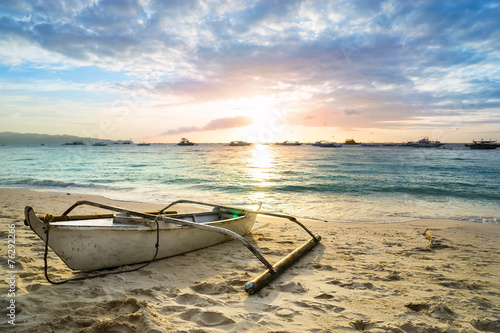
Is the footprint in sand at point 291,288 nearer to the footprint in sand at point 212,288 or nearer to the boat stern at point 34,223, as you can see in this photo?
the footprint in sand at point 212,288

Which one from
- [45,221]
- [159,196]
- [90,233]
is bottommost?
[159,196]

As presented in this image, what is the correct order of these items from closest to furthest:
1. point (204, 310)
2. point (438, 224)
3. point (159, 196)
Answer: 1. point (204, 310)
2. point (438, 224)
3. point (159, 196)

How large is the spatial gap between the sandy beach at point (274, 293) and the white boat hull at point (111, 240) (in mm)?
321

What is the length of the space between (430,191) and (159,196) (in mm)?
17779

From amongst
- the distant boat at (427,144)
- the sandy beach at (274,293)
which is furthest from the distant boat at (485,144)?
the sandy beach at (274,293)

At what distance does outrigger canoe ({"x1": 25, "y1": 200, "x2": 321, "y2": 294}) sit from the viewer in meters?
4.18

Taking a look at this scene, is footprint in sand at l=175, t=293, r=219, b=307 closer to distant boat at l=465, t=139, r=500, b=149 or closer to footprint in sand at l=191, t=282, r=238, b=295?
footprint in sand at l=191, t=282, r=238, b=295

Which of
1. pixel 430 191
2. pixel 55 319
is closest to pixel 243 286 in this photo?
pixel 55 319

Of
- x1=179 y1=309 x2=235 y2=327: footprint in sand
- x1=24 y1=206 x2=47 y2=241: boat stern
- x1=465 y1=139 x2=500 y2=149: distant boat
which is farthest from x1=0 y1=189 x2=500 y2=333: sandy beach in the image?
x1=465 y1=139 x2=500 y2=149: distant boat

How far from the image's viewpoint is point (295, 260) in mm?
5719

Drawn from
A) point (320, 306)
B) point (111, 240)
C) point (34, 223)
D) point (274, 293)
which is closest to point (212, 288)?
point (274, 293)

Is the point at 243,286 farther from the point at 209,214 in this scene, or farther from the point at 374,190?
the point at 374,190

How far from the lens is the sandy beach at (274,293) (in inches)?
135

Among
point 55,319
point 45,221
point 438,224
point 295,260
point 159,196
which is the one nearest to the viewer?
point 55,319
